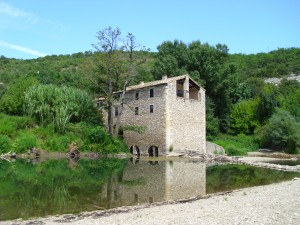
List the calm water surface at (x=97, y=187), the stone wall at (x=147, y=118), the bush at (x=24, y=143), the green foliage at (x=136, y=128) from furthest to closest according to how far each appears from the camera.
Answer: the green foliage at (x=136, y=128) < the stone wall at (x=147, y=118) < the bush at (x=24, y=143) < the calm water surface at (x=97, y=187)

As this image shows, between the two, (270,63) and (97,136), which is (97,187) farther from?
(270,63)

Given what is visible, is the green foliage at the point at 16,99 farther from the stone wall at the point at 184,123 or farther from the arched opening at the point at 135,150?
the stone wall at the point at 184,123

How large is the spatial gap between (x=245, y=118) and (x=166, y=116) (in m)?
22.2

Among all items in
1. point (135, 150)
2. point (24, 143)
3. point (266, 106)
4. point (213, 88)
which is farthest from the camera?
point (266, 106)

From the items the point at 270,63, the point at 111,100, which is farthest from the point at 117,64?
the point at 270,63

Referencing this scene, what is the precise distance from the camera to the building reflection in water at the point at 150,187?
15077 mm

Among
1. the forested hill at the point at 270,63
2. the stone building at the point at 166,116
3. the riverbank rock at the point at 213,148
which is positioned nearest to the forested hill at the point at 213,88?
the stone building at the point at 166,116

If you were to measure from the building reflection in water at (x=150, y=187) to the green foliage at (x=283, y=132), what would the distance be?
78.8 feet

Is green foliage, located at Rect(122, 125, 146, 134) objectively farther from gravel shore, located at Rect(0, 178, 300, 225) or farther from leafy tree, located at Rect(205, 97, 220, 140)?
gravel shore, located at Rect(0, 178, 300, 225)

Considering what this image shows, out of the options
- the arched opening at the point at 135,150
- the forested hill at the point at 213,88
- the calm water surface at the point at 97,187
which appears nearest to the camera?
the calm water surface at the point at 97,187

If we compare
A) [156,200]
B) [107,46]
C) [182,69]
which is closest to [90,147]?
[107,46]

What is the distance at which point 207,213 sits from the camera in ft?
35.7

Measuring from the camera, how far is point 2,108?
44781 millimetres

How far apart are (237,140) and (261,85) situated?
26.3 m
